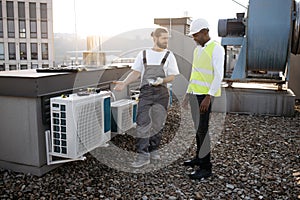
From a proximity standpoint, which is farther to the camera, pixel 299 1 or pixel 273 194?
pixel 299 1

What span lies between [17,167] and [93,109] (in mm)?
909

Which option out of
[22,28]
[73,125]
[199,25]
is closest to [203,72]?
[199,25]

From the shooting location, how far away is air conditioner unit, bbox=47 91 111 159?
264cm

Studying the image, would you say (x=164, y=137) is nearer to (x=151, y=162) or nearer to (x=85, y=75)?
(x=151, y=162)

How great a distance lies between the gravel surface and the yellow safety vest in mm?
857

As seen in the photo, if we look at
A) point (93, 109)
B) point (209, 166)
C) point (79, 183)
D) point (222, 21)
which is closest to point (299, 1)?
point (222, 21)

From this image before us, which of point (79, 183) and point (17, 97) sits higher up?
point (17, 97)

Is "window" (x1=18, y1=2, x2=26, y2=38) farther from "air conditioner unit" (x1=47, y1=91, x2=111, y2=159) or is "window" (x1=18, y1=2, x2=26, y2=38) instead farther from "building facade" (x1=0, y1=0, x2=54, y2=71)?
"air conditioner unit" (x1=47, y1=91, x2=111, y2=159)

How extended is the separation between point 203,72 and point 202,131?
556 millimetres

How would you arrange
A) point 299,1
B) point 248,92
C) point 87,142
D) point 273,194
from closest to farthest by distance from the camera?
point 273,194 < point 87,142 < point 299,1 < point 248,92

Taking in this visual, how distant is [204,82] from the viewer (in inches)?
108

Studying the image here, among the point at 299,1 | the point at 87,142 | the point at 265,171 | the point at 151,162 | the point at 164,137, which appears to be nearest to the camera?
the point at 87,142

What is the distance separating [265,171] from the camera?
3.05m

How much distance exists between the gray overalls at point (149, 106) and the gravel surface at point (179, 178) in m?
0.34
